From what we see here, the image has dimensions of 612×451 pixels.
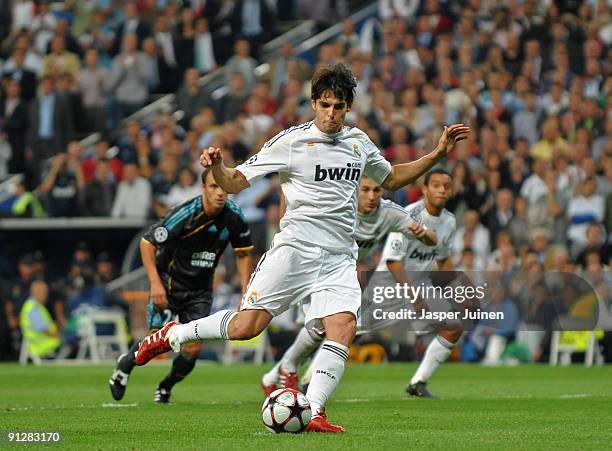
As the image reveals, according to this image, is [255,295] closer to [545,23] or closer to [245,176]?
[245,176]

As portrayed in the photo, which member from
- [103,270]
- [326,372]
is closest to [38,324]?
[103,270]

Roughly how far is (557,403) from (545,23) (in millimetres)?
15777

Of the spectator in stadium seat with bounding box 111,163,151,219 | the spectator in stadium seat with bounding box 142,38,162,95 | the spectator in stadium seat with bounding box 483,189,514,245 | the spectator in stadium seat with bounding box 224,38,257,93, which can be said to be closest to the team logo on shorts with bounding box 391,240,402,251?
the spectator in stadium seat with bounding box 483,189,514,245

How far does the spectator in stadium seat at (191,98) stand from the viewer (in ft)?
89.4

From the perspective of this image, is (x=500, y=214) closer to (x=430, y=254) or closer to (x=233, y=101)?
(x=233, y=101)

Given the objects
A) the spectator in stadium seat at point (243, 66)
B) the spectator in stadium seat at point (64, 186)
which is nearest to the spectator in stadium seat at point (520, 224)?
the spectator in stadium seat at point (243, 66)

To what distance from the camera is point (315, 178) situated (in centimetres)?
999

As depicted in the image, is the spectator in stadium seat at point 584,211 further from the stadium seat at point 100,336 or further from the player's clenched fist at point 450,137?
the player's clenched fist at point 450,137

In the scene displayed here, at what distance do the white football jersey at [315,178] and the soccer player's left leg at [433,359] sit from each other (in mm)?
4403

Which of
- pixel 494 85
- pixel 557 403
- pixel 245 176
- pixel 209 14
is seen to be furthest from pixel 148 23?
pixel 245 176

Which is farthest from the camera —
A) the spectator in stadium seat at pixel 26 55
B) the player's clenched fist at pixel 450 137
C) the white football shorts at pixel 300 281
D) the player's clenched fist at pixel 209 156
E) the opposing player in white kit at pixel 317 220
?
the spectator in stadium seat at pixel 26 55

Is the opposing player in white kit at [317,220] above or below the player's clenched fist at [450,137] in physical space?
below

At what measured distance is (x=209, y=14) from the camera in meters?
29.7

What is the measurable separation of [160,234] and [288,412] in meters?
4.12
